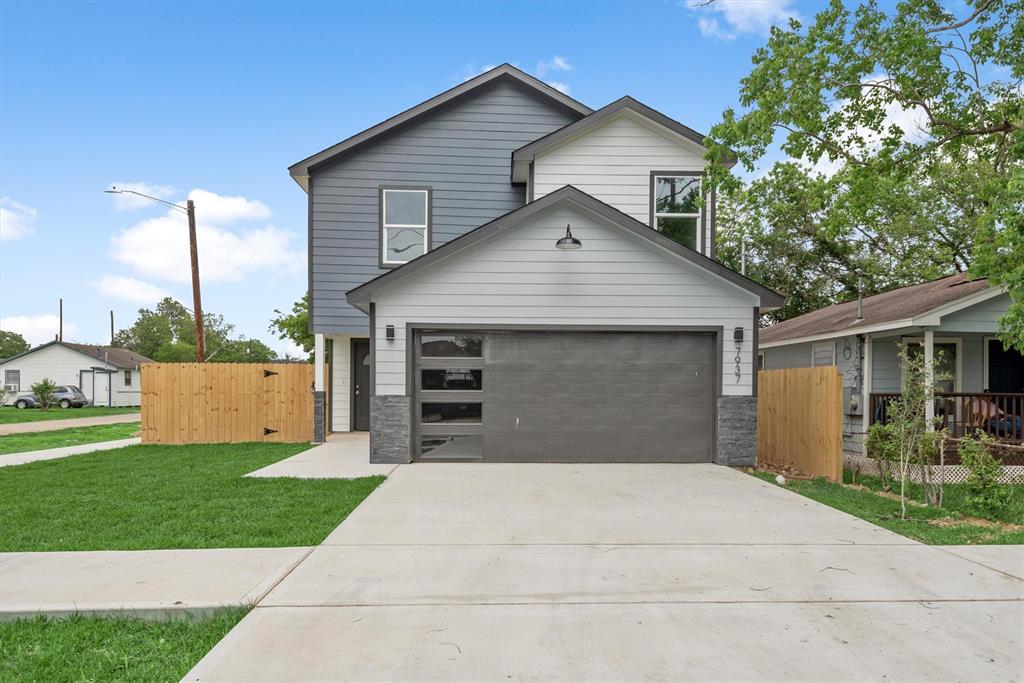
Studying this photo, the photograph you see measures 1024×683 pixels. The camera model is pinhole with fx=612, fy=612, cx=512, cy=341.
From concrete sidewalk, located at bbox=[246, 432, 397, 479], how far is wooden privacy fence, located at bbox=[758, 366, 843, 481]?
22.6 ft

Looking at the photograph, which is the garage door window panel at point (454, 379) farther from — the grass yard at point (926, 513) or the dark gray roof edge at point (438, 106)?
the dark gray roof edge at point (438, 106)

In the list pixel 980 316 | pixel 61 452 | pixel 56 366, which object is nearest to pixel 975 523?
pixel 980 316

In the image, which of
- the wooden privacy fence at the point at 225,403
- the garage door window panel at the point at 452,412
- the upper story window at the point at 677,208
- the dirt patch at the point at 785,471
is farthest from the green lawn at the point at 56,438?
the dirt patch at the point at 785,471

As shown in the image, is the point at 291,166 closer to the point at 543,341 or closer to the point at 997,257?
the point at 543,341

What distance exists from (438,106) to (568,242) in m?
5.66

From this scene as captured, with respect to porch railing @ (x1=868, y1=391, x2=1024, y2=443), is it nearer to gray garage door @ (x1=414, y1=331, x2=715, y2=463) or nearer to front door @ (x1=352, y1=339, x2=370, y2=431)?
gray garage door @ (x1=414, y1=331, x2=715, y2=463)

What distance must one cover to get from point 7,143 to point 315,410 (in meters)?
14.0

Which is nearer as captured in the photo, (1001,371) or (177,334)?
(1001,371)

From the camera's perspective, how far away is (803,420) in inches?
415

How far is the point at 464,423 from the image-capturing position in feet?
34.8

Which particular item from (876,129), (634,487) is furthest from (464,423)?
(876,129)

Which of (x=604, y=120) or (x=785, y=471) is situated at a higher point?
(x=604, y=120)

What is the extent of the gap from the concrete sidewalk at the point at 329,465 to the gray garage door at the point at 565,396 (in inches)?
45.4

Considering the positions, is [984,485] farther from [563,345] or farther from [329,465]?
[329,465]
